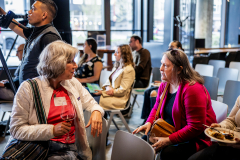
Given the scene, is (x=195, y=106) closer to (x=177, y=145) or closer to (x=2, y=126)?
(x=177, y=145)

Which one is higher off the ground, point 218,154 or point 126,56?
point 126,56

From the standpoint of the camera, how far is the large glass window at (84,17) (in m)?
8.65

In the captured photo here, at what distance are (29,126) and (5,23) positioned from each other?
124 centimetres

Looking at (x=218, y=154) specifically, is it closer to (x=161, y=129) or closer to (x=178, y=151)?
(x=178, y=151)

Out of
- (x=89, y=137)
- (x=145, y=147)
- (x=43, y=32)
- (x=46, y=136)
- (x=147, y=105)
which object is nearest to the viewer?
(x=145, y=147)

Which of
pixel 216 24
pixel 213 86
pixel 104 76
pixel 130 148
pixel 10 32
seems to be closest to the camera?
pixel 130 148

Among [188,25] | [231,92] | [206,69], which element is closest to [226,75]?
[206,69]

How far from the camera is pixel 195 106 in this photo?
166cm

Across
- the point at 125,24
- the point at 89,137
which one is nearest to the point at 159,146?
the point at 89,137

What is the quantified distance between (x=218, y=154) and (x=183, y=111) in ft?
1.22

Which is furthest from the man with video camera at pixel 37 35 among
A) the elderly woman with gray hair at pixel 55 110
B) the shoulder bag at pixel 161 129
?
the shoulder bag at pixel 161 129

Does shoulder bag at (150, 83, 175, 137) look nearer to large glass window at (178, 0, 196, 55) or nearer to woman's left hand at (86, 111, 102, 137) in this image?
woman's left hand at (86, 111, 102, 137)

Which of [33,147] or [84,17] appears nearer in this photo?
[33,147]

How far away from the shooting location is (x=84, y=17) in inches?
351
